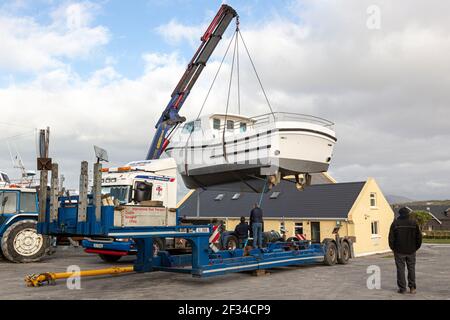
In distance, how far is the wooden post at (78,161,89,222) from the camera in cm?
738

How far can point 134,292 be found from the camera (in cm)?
804

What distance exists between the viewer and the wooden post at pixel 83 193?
7383mm

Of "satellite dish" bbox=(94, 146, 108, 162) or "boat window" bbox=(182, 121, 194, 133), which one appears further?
"boat window" bbox=(182, 121, 194, 133)

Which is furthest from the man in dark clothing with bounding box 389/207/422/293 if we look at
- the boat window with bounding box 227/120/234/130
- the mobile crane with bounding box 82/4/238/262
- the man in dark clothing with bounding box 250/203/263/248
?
the boat window with bounding box 227/120/234/130

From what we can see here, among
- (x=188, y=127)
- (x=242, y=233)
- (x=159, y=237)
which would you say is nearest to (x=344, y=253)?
(x=242, y=233)

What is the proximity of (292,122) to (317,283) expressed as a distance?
4.55 m

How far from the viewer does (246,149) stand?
12375 mm

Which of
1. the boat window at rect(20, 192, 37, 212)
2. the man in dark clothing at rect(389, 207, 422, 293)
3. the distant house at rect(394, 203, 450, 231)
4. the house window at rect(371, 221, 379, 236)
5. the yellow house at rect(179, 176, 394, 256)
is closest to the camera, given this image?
the man in dark clothing at rect(389, 207, 422, 293)

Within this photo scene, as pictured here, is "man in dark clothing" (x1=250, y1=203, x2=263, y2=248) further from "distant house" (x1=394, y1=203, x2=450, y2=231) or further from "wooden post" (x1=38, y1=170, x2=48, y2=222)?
"distant house" (x1=394, y1=203, x2=450, y2=231)

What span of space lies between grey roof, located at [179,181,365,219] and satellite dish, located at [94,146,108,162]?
13069 mm

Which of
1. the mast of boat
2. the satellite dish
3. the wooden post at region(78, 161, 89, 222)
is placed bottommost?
the wooden post at region(78, 161, 89, 222)

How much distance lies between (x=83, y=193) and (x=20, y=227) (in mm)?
6502

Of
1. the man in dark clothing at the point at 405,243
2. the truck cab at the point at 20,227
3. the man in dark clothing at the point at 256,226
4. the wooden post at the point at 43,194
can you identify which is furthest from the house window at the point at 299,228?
the wooden post at the point at 43,194
